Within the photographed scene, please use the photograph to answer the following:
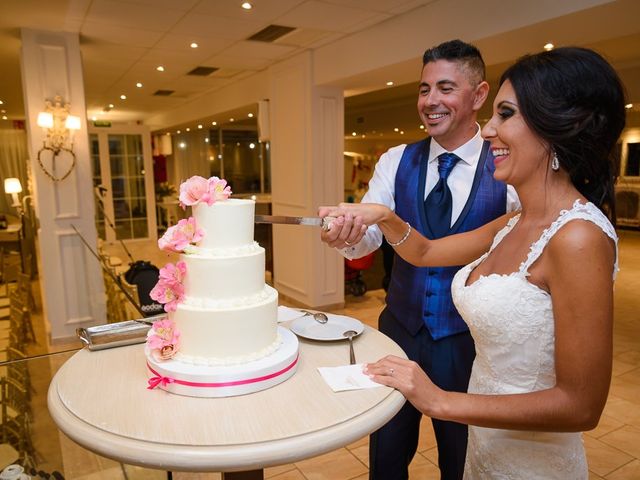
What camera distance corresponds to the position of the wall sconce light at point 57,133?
442 centimetres

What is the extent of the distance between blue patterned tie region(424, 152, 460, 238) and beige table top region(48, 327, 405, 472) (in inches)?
31.2

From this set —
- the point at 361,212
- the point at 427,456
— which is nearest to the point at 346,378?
the point at 361,212

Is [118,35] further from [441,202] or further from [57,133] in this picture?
[441,202]

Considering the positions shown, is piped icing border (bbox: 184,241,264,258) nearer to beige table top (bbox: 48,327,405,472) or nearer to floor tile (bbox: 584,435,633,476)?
beige table top (bbox: 48,327,405,472)

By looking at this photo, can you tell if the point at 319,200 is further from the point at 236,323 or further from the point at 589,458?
the point at 236,323

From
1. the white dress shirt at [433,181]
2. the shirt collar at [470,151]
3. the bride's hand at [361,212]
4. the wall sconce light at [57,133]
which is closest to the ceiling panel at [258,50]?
the wall sconce light at [57,133]

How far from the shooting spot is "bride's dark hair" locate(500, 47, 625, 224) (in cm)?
102

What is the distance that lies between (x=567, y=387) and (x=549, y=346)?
14 centimetres

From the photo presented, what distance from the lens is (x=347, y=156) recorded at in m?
18.0

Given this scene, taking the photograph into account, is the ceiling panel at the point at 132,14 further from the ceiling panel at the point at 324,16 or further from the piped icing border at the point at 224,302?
the piped icing border at the point at 224,302

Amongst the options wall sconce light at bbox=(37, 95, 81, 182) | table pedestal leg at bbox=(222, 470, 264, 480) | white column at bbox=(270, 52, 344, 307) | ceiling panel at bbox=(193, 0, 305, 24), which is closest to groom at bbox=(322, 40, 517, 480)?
table pedestal leg at bbox=(222, 470, 264, 480)

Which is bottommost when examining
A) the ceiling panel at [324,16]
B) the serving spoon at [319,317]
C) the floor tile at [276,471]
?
the floor tile at [276,471]

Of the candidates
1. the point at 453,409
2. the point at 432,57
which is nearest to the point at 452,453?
the point at 453,409

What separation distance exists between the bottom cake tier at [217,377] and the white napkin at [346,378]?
10 cm
